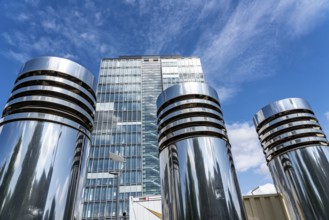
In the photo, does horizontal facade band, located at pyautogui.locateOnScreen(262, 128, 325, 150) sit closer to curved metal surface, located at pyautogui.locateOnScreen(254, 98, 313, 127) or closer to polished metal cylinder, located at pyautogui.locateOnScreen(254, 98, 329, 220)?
polished metal cylinder, located at pyautogui.locateOnScreen(254, 98, 329, 220)

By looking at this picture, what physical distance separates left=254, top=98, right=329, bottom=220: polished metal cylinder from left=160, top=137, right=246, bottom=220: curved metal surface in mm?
3756

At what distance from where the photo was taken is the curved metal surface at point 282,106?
37.4 ft

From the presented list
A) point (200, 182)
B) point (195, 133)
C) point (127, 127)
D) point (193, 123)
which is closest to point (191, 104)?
point (193, 123)

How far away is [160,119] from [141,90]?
237 ft

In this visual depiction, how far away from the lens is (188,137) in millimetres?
8508

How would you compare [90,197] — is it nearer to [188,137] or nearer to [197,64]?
[188,137]

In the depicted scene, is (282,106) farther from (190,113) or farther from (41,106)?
(41,106)

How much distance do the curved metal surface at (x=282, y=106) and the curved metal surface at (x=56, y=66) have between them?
377 inches

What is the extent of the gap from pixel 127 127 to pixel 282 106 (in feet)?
209

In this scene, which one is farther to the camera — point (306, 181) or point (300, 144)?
point (300, 144)

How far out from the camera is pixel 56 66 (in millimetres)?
7473

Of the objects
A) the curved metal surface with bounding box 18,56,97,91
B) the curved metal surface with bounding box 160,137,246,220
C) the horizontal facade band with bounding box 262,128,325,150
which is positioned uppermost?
the curved metal surface with bounding box 18,56,97,91

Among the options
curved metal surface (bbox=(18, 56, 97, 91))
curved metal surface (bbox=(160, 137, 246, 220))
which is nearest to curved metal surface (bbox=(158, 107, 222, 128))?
curved metal surface (bbox=(160, 137, 246, 220))

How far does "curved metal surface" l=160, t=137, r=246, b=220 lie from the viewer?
23.2 feet
